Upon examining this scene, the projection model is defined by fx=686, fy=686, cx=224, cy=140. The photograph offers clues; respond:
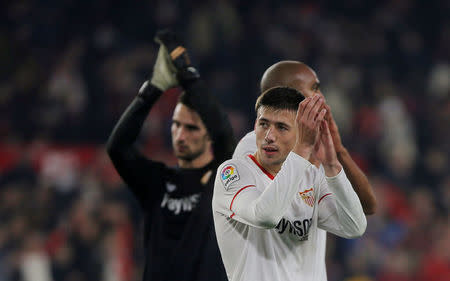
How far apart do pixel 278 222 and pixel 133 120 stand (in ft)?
5.82

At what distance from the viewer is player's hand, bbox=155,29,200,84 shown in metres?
4.21

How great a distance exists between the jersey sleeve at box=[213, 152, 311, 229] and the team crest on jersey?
0.21 meters

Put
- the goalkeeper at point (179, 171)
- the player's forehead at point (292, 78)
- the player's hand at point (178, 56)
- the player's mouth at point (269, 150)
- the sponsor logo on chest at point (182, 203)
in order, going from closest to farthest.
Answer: the player's mouth at point (269, 150)
the player's forehead at point (292, 78)
the goalkeeper at point (179, 171)
the sponsor logo on chest at point (182, 203)
the player's hand at point (178, 56)

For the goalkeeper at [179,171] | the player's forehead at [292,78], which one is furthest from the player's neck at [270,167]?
the goalkeeper at [179,171]

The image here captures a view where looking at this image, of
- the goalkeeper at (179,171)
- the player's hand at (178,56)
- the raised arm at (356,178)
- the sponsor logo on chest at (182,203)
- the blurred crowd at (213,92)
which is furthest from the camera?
the blurred crowd at (213,92)

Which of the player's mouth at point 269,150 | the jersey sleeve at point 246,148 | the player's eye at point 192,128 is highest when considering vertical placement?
the player's mouth at point 269,150

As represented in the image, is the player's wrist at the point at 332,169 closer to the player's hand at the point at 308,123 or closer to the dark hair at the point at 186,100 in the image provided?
the player's hand at the point at 308,123

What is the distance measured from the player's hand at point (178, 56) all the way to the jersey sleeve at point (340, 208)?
1.34 m

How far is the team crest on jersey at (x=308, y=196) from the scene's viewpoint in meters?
3.07

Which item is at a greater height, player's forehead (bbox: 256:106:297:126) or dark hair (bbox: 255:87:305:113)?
dark hair (bbox: 255:87:305:113)

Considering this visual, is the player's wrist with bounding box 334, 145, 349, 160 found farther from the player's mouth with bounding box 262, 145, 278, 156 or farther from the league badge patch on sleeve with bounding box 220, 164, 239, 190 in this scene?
the league badge patch on sleeve with bounding box 220, 164, 239, 190

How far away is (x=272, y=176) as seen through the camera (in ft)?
9.97

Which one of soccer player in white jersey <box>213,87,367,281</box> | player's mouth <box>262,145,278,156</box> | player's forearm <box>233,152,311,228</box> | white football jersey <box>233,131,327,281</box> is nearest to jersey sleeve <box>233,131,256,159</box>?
white football jersey <box>233,131,327,281</box>

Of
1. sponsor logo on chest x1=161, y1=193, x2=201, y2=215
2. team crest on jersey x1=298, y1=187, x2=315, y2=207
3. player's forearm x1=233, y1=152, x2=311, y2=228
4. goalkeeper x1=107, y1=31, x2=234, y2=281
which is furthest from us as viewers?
sponsor logo on chest x1=161, y1=193, x2=201, y2=215
